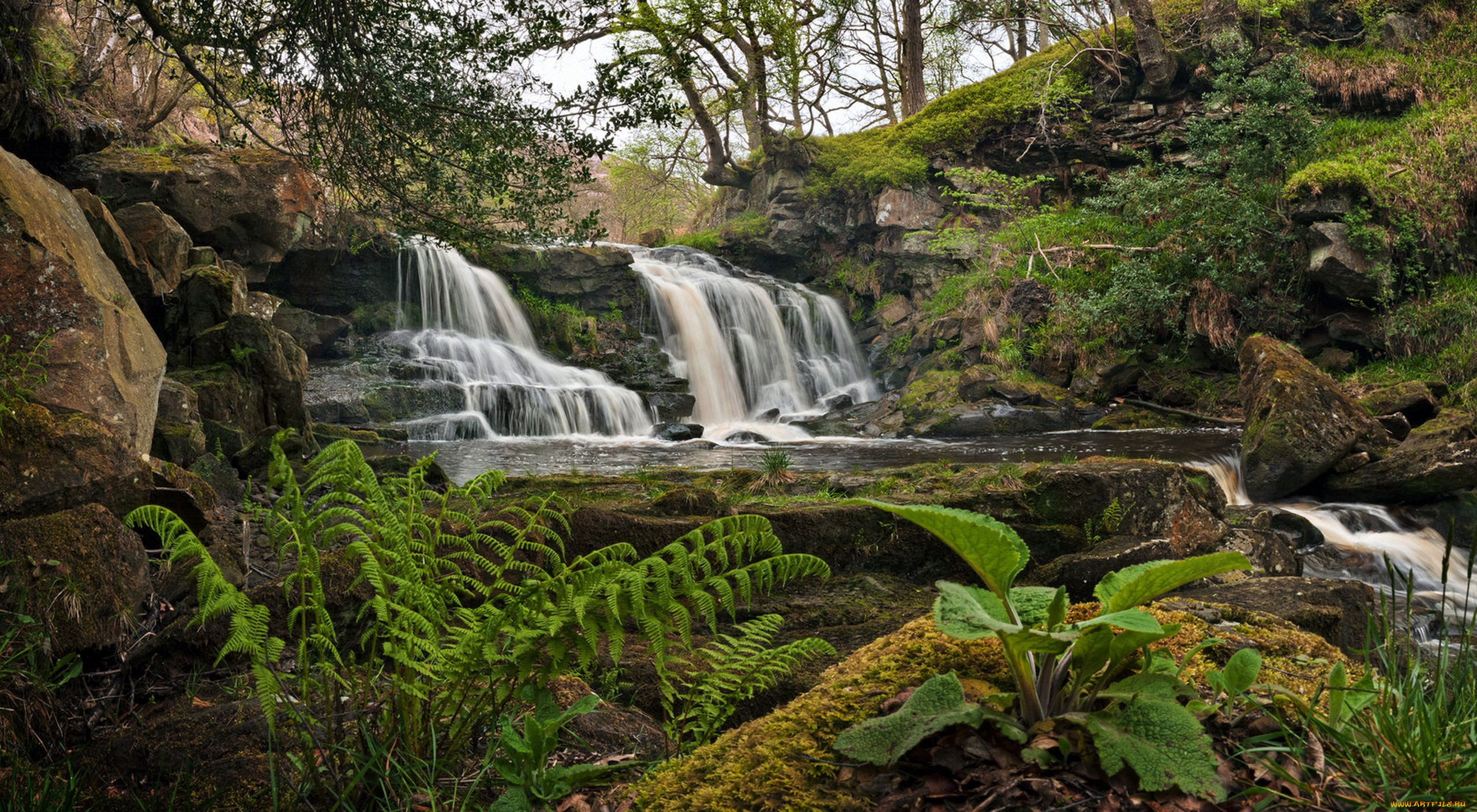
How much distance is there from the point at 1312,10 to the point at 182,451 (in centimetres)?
2237

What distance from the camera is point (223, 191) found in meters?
11.5

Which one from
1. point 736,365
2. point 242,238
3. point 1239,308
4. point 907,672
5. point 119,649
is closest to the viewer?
point 907,672

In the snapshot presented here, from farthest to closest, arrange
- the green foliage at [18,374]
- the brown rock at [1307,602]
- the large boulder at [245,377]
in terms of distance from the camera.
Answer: the large boulder at [245,377] < the green foliage at [18,374] < the brown rock at [1307,602]

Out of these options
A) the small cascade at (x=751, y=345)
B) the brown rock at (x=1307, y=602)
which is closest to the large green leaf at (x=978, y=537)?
the brown rock at (x=1307, y=602)

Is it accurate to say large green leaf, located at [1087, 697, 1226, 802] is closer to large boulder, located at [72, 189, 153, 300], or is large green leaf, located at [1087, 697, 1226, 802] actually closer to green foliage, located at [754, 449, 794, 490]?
green foliage, located at [754, 449, 794, 490]

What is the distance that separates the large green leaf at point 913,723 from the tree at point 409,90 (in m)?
5.66

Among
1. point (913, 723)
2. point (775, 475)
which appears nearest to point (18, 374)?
point (913, 723)

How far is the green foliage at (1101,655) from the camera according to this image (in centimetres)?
120

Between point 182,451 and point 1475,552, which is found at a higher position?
point 182,451

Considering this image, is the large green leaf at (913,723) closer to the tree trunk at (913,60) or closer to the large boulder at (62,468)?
the large boulder at (62,468)

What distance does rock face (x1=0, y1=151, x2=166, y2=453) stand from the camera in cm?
369

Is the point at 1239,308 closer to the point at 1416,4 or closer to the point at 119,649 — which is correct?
the point at 1416,4

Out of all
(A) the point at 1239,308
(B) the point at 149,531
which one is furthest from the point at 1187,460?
(B) the point at 149,531

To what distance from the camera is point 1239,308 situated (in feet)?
47.7
